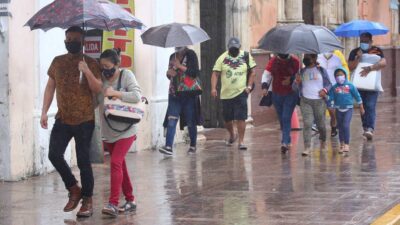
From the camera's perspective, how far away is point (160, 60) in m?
15.3

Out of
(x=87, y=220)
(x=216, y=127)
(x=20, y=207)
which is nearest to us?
(x=87, y=220)

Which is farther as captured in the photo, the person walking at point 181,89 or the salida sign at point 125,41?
the salida sign at point 125,41

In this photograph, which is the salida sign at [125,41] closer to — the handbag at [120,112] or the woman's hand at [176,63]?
the woman's hand at [176,63]

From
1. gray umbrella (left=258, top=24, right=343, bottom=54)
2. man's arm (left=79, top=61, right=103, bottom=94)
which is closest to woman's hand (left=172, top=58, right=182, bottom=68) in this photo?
gray umbrella (left=258, top=24, right=343, bottom=54)

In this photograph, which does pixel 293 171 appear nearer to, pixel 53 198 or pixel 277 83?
pixel 277 83

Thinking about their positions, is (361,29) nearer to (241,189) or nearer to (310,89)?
(310,89)

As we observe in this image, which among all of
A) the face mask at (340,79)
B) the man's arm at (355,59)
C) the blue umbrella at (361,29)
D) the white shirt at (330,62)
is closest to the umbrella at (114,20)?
the face mask at (340,79)

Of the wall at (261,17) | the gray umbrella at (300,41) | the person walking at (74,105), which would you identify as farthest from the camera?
the wall at (261,17)

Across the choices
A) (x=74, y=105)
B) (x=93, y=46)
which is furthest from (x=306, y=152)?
(x=74, y=105)

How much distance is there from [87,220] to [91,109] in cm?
103

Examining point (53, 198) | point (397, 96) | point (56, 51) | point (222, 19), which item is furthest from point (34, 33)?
point (397, 96)

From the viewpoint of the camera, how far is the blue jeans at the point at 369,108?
627 inches

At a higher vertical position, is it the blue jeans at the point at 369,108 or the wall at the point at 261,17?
the wall at the point at 261,17

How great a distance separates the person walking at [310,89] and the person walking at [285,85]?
200 millimetres
